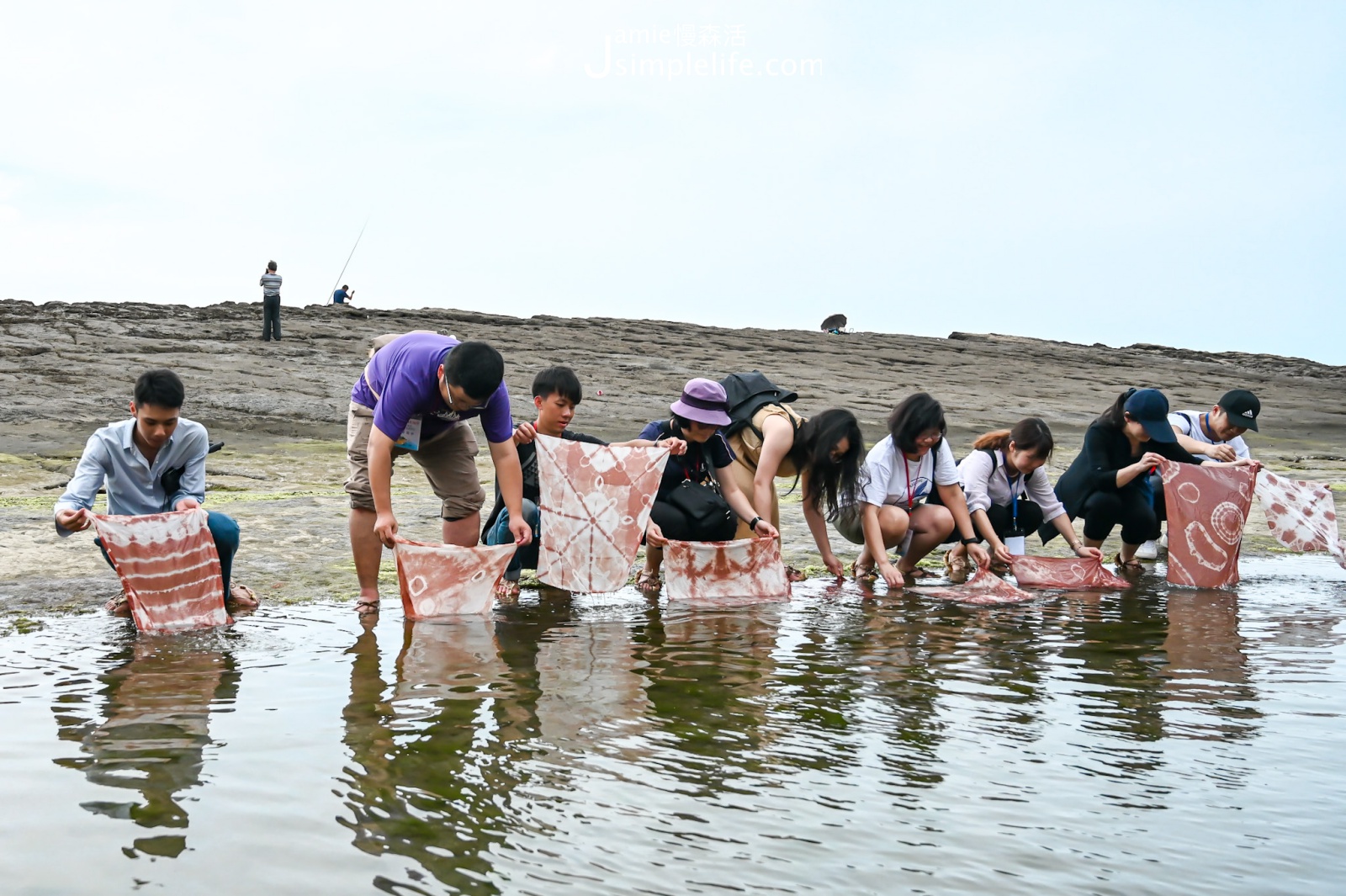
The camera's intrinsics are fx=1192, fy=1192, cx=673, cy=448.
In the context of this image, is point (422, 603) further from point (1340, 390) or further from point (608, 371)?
point (1340, 390)

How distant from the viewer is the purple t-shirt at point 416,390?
4805 millimetres

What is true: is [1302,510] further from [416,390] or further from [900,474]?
[416,390]

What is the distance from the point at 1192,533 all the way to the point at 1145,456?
486mm

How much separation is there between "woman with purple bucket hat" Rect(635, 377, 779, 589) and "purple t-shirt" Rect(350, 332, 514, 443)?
103 centimetres

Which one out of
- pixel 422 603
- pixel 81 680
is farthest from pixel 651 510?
pixel 81 680

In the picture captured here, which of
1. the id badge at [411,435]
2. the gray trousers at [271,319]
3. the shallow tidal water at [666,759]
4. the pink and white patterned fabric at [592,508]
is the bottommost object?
the shallow tidal water at [666,759]

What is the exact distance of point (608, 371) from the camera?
22766mm

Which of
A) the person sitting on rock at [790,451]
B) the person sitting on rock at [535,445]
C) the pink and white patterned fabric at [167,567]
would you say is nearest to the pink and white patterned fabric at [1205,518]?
the person sitting on rock at [790,451]

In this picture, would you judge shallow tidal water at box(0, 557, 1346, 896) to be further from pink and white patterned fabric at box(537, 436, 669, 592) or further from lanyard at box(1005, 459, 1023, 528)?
lanyard at box(1005, 459, 1023, 528)

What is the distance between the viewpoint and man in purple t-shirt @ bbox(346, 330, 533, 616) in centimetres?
470

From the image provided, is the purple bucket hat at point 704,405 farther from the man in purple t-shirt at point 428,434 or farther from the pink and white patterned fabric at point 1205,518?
the pink and white patterned fabric at point 1205,518

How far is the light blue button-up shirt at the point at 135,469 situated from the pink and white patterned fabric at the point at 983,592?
11.4 feet

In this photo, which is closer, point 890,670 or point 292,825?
point 292,825

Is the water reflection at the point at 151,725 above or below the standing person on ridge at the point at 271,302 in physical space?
below
